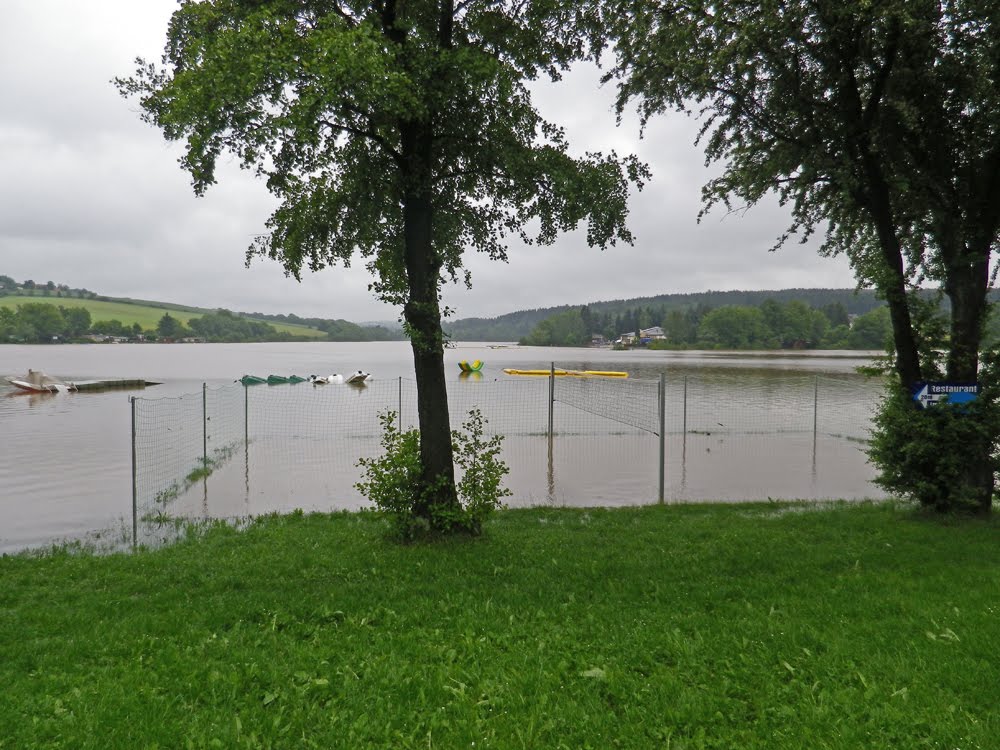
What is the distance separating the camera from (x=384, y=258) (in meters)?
7.79

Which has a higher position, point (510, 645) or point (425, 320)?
point (425, 320)

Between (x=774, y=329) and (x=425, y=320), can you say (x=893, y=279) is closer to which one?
(x=425, y=320)

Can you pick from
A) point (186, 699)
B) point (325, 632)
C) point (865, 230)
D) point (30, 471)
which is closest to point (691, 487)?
point (865, 230)

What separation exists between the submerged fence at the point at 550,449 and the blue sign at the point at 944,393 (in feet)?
10.2

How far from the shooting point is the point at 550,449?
1479 centimetres

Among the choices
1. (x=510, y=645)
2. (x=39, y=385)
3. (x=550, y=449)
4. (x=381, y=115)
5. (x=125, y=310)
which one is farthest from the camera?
(x=125, y=310)

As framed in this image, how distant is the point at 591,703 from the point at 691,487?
27.2ft

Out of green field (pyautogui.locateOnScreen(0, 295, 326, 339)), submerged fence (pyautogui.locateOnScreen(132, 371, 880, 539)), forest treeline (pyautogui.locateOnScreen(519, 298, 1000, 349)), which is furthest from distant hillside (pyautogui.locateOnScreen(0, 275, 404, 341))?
submerged fence (pyautogui.locateOnScreen(132, 371, 880, 539))

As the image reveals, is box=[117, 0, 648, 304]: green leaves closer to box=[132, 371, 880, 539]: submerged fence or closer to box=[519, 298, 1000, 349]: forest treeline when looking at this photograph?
box=[132, 371, 880, 539]: submerged fence

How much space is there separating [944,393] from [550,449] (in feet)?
26.7

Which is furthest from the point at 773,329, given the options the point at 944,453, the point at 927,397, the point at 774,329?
the point at 944,453

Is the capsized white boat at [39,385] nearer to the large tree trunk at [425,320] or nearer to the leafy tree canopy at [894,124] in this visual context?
the large tree trunk at [425,320]

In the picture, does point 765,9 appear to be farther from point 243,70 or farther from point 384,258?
point 243,70

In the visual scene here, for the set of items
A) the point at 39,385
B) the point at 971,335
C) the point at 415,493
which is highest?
the point at 971,335
